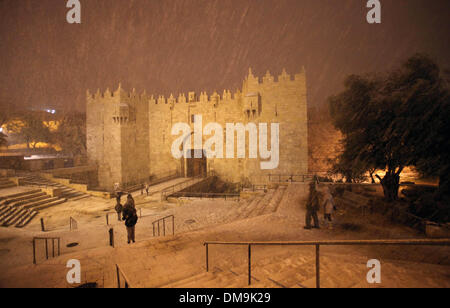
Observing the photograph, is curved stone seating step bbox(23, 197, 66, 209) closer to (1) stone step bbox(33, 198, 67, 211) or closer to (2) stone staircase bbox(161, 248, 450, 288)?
(1) stone step bbox(33, 198, 67, 211)

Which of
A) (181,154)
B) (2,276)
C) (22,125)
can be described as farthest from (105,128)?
(2,276)

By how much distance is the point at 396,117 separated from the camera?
8414 millimetres

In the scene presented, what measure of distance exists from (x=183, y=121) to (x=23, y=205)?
14613 mm

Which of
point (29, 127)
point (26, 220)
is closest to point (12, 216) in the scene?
point (26, 220)

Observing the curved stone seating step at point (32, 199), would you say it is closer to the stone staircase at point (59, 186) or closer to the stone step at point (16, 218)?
the stone step at point (16, 218)

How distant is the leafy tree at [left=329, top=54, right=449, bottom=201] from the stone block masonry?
6154 millimetres

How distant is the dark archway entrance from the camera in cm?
2413

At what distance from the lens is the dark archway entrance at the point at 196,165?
79.2 feet

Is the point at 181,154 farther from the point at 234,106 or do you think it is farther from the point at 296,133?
the point at 296,133

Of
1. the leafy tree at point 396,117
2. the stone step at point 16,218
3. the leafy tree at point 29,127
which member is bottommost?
the stone step at point 16,218

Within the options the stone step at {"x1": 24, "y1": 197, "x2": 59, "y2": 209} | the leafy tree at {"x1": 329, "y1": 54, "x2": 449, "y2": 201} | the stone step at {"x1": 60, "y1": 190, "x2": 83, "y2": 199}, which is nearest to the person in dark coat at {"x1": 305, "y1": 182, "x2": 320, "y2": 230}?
the leafy tree at {"x1": 329, "y1": 54, "x2": 449, "y2": 201}

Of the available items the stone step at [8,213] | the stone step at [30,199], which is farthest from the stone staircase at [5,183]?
the stone step at [8,213]
